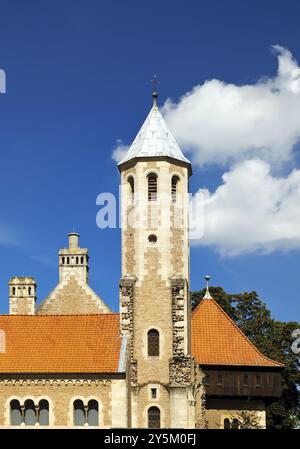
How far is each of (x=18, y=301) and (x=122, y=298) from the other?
17.4 m

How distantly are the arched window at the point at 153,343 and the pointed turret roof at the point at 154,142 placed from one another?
8.66 meters

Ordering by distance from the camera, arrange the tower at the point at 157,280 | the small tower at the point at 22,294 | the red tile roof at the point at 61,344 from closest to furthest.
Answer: the red tile roof at the point at 61,344
the tower at the point at 157,280
the small tower at the point at 22,294

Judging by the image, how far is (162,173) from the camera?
42.7 metres

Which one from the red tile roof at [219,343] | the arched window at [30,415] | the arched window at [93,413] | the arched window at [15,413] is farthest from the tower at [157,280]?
the arched window at [15,413]

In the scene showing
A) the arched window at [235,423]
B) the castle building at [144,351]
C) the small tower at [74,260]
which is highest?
the small tower at [74,260]

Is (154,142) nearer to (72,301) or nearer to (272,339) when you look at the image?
(72,301)

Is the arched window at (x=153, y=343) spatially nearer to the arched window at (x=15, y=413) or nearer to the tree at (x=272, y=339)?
the arched window at (x=15, y=413)

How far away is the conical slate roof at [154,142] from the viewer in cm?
4309

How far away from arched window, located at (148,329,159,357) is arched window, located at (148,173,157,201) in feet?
21.4
